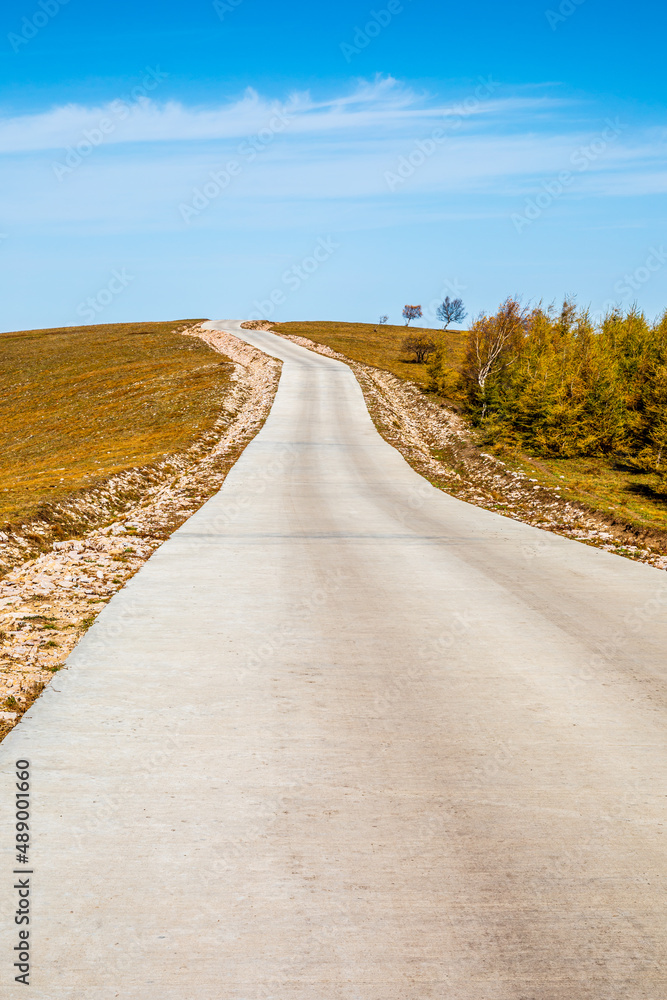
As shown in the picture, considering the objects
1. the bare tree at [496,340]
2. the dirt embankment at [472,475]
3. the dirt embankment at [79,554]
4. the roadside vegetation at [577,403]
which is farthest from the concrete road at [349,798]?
the bare tree at [496,340]

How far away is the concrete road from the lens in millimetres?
3166

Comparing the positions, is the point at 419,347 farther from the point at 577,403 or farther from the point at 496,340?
the point at 577,403

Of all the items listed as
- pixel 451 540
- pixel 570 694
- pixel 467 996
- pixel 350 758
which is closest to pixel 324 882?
pixel 467 996

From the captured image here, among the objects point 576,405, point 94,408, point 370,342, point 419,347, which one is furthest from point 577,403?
point 370,342

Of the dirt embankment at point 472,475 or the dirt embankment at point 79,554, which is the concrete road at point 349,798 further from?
the dirt embankment at point 472,475

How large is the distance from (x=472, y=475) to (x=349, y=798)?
62.2 ft

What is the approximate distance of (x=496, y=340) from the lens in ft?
109

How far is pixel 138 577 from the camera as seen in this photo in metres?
9.70

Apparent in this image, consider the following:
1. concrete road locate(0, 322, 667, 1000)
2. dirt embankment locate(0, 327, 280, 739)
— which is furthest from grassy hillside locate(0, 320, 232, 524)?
concrete road locate(0, 322, 667, 1000)

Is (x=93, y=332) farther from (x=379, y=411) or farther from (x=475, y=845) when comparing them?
(x=475, y=845)

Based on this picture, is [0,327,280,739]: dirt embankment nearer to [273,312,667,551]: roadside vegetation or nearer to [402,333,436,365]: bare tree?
[273,312,667,551]: roadside vegetation

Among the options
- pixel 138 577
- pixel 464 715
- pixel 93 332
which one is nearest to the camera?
pixel 464 715

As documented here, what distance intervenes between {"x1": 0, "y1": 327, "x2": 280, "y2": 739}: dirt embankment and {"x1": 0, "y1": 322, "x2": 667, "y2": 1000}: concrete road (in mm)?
374

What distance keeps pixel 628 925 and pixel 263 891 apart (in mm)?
1851
